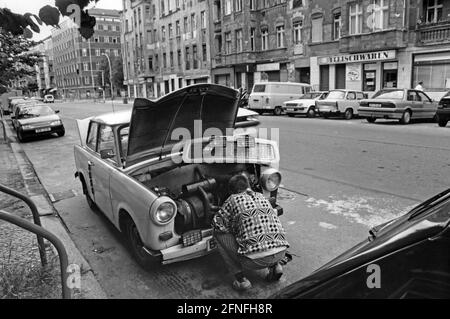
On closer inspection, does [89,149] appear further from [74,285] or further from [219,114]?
[74,285]

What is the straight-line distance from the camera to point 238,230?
11.4ft

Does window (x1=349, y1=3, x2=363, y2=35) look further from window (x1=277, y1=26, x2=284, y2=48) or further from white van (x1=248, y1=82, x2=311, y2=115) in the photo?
window (x1=277, y1=26, x2=284, y2=48)

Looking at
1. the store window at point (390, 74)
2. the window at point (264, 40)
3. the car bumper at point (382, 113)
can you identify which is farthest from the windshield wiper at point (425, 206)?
the window at point (264, 40)

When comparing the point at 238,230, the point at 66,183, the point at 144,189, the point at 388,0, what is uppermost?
the point at 388,0

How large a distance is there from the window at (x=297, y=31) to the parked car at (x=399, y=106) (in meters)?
13.8

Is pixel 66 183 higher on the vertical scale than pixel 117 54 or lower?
lower

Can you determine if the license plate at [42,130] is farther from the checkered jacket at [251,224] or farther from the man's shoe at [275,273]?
the man's shoe at [275,273]

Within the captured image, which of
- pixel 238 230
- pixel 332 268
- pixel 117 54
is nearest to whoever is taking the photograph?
pixel 332 268

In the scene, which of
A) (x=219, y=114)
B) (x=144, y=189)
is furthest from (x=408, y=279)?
(x=219, y=114)

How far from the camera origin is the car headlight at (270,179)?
450 cm

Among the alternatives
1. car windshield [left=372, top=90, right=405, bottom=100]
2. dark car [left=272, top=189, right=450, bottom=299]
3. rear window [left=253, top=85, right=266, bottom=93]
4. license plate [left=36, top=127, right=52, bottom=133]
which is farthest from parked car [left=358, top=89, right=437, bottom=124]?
dark car [left=272, top=189, right=450, bottom=299]

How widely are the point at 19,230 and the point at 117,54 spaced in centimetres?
9740

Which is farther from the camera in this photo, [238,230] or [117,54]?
[117,54]

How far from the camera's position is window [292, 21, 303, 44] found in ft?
101
